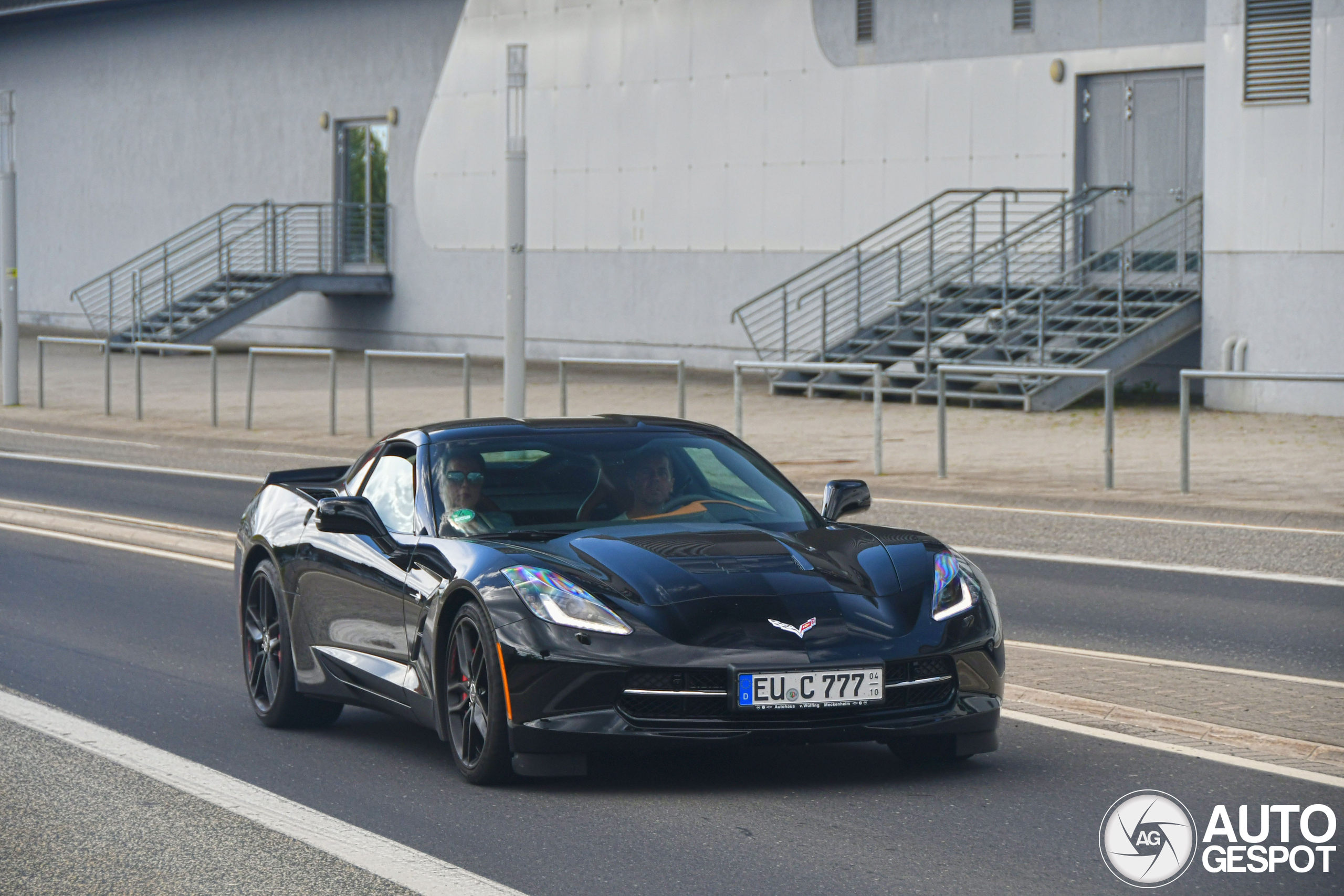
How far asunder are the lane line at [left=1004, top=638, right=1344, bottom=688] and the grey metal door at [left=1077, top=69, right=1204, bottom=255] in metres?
18.6

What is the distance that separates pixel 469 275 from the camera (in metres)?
40.4

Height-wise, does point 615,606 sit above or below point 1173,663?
above

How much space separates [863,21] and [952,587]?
88.1ft

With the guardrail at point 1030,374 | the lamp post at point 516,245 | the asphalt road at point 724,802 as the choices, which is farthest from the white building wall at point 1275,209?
the asphalt road at point 724,802

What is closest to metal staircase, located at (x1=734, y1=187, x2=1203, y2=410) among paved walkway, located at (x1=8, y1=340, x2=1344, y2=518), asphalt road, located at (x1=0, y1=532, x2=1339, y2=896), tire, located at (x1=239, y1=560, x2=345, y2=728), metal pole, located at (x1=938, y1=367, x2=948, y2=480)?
paved walkway, located at (x1=8, y1=340, x2=1344, y2=518)

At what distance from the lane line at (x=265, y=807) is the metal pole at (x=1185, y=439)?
429 inches

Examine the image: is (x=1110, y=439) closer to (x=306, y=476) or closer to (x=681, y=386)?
(x=681, y=386)

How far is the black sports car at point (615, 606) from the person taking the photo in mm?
6305

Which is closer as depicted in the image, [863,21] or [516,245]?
[516,245]

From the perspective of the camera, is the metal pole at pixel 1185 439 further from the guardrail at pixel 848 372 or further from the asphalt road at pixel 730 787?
the asphalt road at pixel 730 787

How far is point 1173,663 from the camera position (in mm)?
9023

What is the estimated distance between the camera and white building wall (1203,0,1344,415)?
954 inches

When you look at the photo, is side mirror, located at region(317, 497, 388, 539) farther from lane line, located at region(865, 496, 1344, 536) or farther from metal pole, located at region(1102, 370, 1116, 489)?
metal pole, located at region(1102, 370, 1116, 489)

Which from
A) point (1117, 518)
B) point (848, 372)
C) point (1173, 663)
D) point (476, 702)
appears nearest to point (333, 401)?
point (848, 372)
